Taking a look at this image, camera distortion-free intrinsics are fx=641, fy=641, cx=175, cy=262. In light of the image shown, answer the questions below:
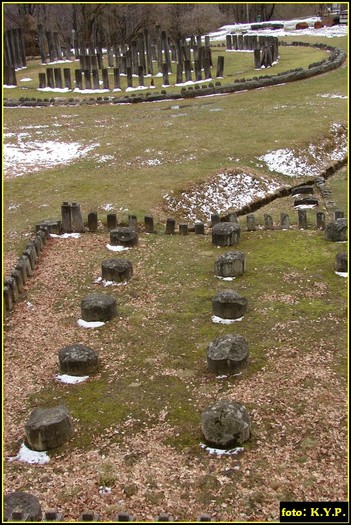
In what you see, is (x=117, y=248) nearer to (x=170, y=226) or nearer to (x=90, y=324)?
(x=170, y=226)

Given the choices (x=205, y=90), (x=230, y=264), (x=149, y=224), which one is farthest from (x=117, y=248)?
(x=205, y=90)

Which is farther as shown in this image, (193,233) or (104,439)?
(193,233)

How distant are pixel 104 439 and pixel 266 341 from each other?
11.0 ft

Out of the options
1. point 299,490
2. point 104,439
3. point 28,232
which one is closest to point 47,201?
point 28,232

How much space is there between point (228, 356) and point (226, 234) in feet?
17.7

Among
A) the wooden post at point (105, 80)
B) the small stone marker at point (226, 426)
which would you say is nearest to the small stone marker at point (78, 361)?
the small stone marker at point (226, 426)

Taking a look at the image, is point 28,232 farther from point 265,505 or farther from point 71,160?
point 265,505

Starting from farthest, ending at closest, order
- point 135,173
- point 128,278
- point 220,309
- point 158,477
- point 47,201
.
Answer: point 135,173
point 47,201
point 128,278
point 220,309
point 158,477

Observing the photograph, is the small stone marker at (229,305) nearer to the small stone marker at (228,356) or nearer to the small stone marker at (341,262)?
the small stone marker at (228,356)

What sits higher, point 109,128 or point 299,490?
point 109,128

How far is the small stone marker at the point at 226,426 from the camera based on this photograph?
806 cm

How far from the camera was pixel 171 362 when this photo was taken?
10.2m

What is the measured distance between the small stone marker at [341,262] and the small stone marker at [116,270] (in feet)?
13.8

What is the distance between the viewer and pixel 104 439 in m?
8.52
